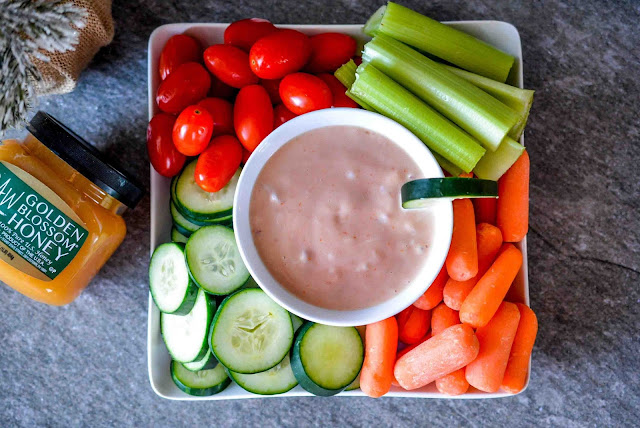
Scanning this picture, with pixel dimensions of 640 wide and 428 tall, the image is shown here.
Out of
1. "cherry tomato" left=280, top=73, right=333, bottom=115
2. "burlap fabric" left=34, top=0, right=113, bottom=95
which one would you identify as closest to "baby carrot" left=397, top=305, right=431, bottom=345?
"cherry tomato" left=280, top=73, right=333, bottom=115

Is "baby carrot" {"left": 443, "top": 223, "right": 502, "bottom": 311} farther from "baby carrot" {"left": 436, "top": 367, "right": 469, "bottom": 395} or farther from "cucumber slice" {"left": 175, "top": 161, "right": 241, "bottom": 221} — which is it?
"cucumber slice" {"left": 175, "top": 161, "right": 241, "bottom": 221}

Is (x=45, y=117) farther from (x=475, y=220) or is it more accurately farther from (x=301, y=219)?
(x=475, y=220)

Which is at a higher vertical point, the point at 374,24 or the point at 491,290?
the point at 374,24

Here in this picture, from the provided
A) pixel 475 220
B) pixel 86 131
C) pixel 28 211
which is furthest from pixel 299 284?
pixel 86 131

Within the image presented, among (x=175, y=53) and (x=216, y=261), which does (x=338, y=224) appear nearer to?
(x=216, y=261)

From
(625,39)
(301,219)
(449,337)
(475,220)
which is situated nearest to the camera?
(301,219)

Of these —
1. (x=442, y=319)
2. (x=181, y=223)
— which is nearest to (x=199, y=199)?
(x=181, y=223)

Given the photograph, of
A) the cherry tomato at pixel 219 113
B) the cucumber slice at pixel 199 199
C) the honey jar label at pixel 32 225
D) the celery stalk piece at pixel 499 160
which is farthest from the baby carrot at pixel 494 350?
the honey jar label at pixel 32 225

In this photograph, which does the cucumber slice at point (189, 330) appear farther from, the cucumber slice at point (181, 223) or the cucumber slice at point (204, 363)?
the cucumber slice at point (181, 223)
